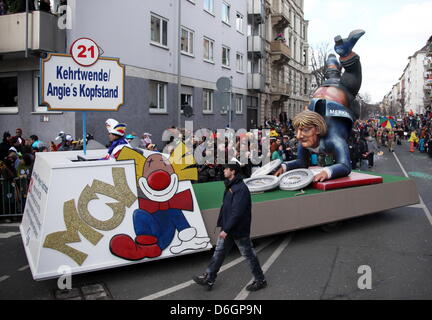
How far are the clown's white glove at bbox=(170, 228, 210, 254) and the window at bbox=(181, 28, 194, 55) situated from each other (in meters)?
17.1

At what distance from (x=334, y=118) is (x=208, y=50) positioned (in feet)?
56.5

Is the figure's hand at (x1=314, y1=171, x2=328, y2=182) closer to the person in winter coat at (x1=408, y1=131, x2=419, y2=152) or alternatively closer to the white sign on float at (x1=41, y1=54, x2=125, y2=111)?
the white sign on float at (x1=41, y1=54, x2=125, y2=111)

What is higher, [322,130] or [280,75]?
[280,75]

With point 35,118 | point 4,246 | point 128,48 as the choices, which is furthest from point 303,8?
point 4,246

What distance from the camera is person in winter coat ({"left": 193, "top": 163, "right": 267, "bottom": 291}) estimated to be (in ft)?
17.3

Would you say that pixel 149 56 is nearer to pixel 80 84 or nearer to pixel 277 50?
pixel 80 84

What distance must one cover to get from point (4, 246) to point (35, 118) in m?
9.37

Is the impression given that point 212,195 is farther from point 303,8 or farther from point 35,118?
point 303,8

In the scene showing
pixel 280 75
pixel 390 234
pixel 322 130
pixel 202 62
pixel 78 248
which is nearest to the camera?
pixel 78 248

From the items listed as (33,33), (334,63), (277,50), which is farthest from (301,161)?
(277,50)

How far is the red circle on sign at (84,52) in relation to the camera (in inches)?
242
